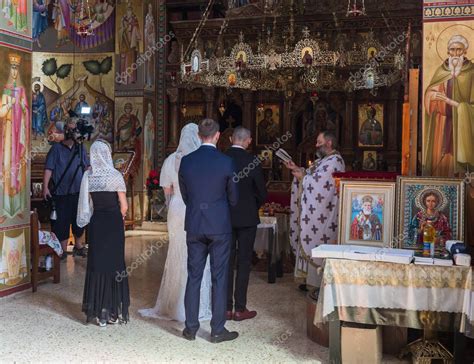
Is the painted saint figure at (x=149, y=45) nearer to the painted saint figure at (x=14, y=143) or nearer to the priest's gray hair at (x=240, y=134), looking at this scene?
the painted saint figure at (x=14, y=143)

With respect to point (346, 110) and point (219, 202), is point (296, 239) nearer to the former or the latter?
point (219, 202)

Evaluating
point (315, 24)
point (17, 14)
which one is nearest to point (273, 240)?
point (17, 14)

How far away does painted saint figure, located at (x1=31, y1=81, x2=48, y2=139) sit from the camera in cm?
1461

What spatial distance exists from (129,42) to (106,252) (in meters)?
9.82

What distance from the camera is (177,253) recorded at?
18.5ft

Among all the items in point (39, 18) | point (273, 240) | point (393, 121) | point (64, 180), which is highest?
point (39, 18)

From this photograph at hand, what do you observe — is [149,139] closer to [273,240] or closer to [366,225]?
[273,240]

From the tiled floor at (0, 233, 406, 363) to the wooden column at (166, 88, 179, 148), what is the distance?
835 centimetres

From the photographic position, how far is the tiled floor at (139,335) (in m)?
4.53

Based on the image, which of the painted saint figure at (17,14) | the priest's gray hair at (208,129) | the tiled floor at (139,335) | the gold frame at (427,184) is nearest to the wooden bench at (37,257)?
the tiled floor at (139,335)

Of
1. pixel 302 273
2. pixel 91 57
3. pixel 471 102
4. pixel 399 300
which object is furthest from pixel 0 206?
pixel 91 57

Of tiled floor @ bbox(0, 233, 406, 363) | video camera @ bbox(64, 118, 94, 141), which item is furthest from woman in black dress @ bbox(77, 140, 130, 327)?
video camera @ bbox(64, 118, 94, 141)

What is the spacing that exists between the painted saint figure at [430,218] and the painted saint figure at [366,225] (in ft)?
0.86

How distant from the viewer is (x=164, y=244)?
11.1 m
